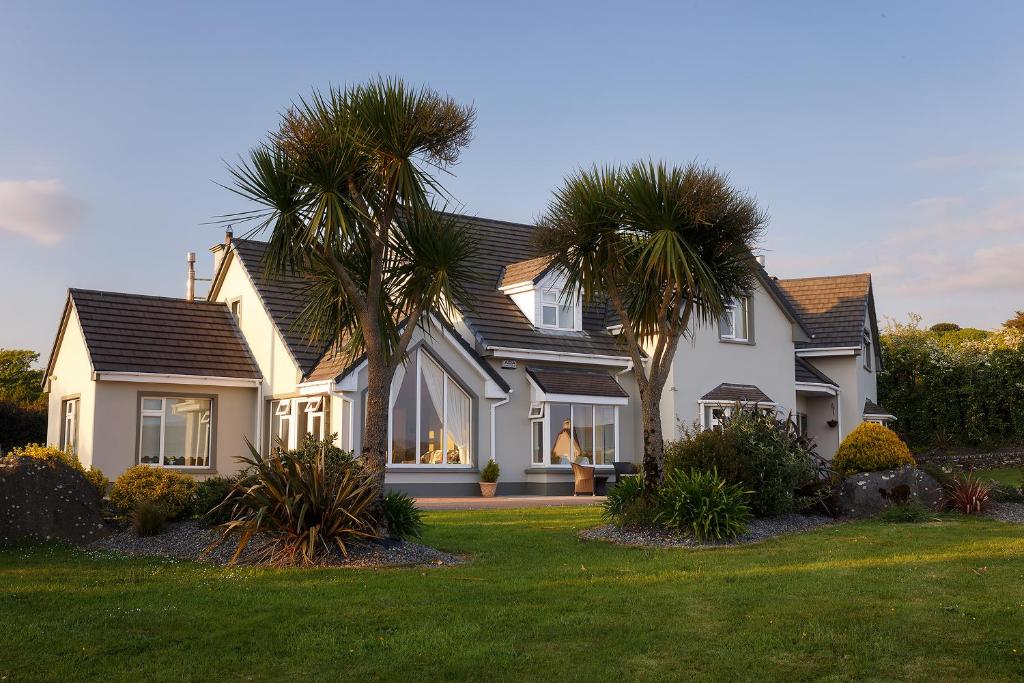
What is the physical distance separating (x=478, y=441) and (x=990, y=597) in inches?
647

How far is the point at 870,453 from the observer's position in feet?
56.2

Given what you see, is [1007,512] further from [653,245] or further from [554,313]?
[554,313]

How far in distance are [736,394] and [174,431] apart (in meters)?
15.3

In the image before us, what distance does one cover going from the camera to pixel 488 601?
352 inches

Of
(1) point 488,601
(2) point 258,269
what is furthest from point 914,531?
(2) point 258,269

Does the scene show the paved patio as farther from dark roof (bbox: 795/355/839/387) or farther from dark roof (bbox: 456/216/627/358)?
dark roof (bbox: 795/355/839/387)

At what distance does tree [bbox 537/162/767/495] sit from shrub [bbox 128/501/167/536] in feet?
22.0

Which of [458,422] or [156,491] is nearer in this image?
[156,491]

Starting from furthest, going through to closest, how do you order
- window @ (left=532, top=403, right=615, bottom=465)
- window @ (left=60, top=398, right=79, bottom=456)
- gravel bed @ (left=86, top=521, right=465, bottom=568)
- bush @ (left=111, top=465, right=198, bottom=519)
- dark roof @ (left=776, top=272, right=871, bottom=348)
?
dark roof @ (left=776, top=272, right=871, bottom=348), window @ (left=532, top=403, right=615, bottom=465), window @ (left=60, top=398, right=79, bottom=456), bush @ (left=111, top=465, right=198, bottom=519), gravel bed @ (left=86, top=521, right=465, bottom=568)

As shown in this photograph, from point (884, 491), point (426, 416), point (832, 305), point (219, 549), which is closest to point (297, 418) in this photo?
point (426, 416)

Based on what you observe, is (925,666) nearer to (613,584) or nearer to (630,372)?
(613,584)

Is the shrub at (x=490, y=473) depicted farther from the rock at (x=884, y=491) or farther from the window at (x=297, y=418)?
the rock at (x=884, y=491)

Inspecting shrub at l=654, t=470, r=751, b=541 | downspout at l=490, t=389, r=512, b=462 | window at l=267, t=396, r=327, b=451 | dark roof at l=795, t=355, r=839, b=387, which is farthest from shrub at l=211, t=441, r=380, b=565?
dark roof at l=795, t=355, r=839, b=387

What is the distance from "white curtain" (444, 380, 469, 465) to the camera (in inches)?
949
